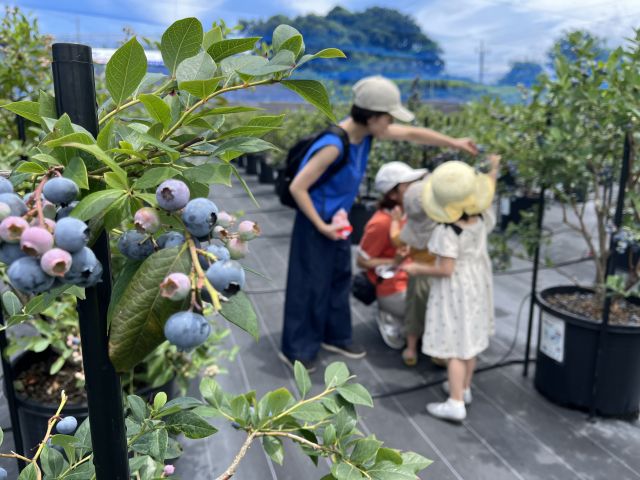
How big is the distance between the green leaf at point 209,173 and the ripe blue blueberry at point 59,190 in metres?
0.09

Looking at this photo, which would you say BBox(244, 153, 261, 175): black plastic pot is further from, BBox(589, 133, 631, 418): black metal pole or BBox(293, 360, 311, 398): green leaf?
BBox(293, 360, 311, 398): green leaf

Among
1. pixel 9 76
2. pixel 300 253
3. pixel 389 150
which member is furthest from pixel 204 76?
pixel 389 150

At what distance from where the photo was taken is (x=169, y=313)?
417mm

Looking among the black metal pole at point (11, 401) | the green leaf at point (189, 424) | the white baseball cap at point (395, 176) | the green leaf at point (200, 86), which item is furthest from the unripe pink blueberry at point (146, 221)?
the white baseball cap at point (395, 176)

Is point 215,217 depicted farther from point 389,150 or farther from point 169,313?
A: point 389,150

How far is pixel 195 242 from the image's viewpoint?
0.43 metres

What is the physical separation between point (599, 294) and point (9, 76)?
262 cm

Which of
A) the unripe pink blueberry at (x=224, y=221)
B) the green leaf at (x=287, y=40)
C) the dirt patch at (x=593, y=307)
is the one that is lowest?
the dirt patch at (x=593, y=307)

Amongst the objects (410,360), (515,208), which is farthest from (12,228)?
(515,208)

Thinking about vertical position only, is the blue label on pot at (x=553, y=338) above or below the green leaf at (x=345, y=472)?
below

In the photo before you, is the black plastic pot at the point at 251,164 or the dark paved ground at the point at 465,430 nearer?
the dark paved ground at the point at 465,430

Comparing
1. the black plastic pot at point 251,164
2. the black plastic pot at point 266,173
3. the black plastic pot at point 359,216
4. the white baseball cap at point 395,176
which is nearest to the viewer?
the white baseball cap at point 395,176

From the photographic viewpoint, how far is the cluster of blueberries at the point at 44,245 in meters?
0.37

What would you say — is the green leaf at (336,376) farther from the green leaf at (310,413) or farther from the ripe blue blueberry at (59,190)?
the ripe blue blueberry at (59,190)
